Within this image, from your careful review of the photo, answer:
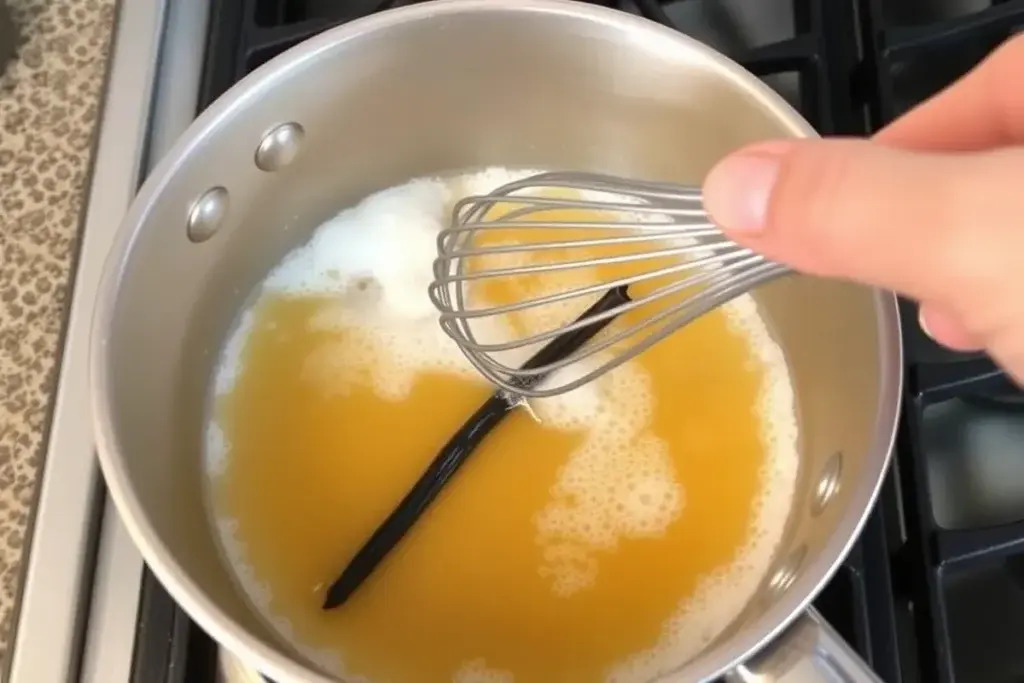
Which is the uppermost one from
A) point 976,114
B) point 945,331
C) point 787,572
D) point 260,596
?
point 976,114

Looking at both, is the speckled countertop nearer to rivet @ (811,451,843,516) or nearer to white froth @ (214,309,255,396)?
white froth @ (214,309,255,396)

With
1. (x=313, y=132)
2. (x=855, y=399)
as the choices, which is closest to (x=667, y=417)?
(x=855, y=399)

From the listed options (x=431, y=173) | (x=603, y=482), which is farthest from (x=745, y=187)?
(x=431, y=173)

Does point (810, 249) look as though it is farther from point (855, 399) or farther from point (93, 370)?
point (93, 370)

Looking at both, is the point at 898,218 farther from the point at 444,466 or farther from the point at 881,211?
the point at 444,466

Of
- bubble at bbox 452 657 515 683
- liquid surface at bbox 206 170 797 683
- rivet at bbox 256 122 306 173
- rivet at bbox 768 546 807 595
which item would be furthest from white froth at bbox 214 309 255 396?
rivet at bbox 768 546 807 595

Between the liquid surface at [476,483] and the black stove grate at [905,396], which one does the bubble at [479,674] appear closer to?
the liquid surface at [476,483]
